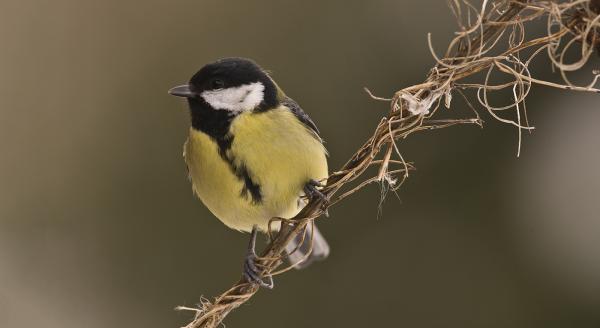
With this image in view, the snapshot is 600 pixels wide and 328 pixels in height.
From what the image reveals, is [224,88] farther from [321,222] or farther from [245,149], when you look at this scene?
[321,222]

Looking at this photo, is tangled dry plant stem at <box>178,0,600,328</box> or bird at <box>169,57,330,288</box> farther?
bird at <box>169,57,330,288</box>

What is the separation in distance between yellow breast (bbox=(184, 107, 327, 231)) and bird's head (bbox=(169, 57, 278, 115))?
0.05 metres

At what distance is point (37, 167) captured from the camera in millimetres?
4109

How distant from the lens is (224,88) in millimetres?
2127

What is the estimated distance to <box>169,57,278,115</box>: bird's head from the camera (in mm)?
2113

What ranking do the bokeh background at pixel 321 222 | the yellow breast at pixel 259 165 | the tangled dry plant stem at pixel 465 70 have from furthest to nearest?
the bokeh background at pixel 321 222, the yellow breast at pixel 259 165, the tangled dry plant stem at pixel 465 70

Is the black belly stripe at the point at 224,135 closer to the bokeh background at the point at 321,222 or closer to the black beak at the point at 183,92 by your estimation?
the black beak at the point at 183,92

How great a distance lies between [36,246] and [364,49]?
2060 mm

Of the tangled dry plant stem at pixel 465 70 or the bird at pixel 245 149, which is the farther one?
the bird at pixel 245 149

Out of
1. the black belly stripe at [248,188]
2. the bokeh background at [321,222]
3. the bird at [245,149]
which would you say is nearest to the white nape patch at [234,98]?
the bird at [245,149]

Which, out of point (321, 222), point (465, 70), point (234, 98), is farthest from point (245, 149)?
point (321, 222)

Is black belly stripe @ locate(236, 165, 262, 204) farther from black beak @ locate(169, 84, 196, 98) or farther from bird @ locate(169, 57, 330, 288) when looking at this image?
black beak @ locate(169, 84, 196, 98)

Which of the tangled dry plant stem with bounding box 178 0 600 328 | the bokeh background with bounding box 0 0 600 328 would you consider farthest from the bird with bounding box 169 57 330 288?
the bokeh background with bounding box 0 0 600 328

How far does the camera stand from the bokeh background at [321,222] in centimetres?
350
